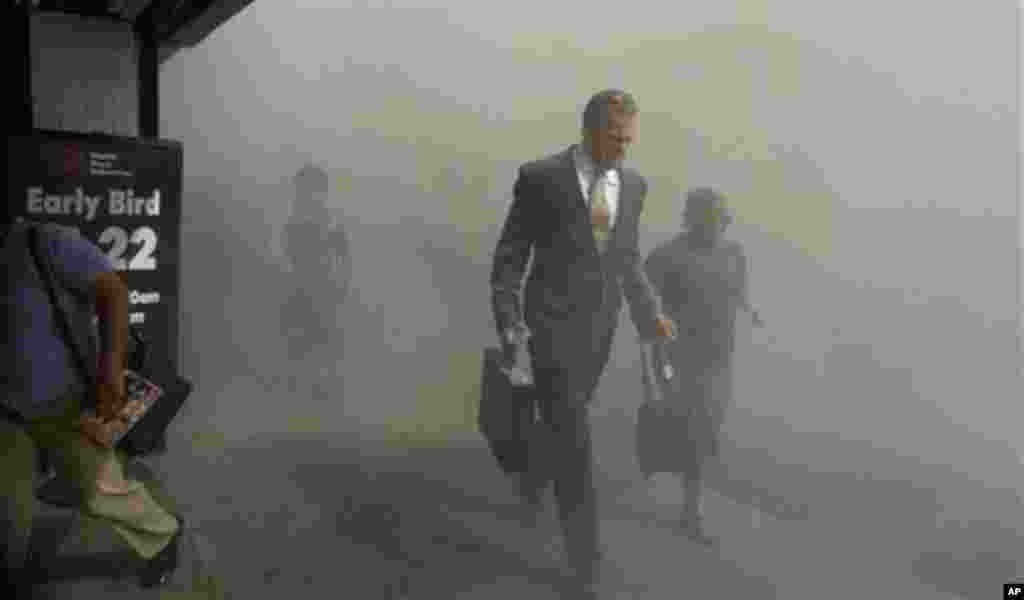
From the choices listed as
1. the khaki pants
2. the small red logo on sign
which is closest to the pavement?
the khaki pants

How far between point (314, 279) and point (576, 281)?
1.38m

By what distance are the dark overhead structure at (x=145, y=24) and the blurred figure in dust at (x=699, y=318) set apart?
5.22ft

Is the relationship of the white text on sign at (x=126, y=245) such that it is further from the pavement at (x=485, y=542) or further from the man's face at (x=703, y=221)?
the man's face at (x=703, y=221)

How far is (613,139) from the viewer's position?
2.63m

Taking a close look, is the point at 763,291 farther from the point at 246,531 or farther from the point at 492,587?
the point at 246,531

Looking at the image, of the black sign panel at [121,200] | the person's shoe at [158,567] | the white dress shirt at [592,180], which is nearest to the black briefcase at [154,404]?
the black sign panel at [121,200]

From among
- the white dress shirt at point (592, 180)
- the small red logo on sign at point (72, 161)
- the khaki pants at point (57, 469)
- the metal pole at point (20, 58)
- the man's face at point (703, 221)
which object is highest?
the metal pole at point (20, 58)

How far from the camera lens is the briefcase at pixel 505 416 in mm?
2803

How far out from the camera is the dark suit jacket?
2682mm

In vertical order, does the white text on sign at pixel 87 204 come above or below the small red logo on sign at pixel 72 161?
below

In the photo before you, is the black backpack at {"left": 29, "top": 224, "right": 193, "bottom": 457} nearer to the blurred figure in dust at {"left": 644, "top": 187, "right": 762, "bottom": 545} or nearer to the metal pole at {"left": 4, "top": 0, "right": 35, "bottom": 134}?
the metal pole at {"left": 4, "top": 0, "right": 35, "bottom": 134}

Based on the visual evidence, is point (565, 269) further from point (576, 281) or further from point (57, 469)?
point (57, 469)

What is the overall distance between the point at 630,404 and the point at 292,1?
2205mm

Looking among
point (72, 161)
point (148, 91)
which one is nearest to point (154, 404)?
point (72, 161)
